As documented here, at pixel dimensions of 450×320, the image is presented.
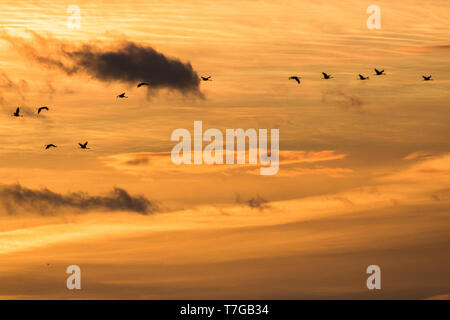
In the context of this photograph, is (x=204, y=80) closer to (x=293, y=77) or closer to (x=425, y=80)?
(x=293, y=77)

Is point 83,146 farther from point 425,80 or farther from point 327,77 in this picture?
point 425,80

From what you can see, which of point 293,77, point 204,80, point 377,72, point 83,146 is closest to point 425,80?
point 377,72

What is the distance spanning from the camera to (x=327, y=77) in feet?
403

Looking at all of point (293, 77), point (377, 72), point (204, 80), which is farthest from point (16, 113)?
point (377, 72)

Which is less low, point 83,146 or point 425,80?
point 425,80

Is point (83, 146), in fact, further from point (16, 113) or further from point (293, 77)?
point (293, 77)

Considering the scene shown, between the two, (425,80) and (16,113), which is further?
(425,80)

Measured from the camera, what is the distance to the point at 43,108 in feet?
382

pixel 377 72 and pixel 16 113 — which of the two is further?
pixel 377 72

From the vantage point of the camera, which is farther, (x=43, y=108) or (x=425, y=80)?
(x=425, y=80)

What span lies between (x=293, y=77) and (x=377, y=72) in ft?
37.8

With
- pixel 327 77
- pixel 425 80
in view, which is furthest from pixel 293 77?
pixel 425 80

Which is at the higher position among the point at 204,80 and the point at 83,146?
the point at 204,80

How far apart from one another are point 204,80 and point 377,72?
2109 centimetres
